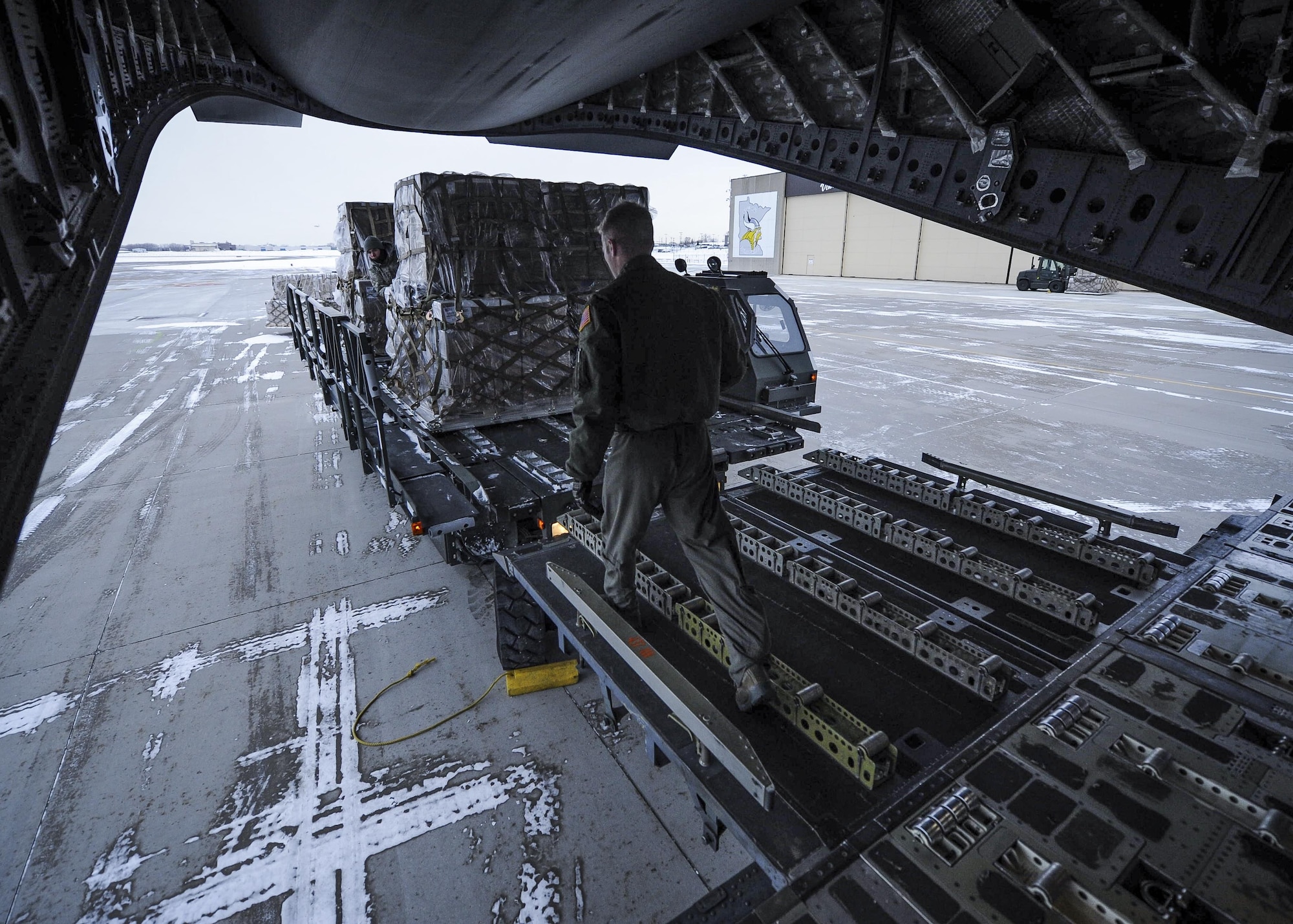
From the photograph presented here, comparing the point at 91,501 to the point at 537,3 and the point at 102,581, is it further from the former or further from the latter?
the point at 537,3

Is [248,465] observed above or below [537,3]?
below

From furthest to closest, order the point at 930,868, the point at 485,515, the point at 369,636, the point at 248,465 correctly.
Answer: the point at 248,465 < the point at 369,636 < the point at 485,515 < the point at 930,868

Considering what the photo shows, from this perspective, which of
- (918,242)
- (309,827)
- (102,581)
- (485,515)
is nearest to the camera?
(309,827)

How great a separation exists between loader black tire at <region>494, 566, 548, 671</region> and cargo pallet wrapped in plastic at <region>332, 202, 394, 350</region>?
4899 mm

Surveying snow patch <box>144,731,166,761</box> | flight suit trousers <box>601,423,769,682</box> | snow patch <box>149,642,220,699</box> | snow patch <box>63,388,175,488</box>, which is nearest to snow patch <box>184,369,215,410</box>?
snow patch <box>63,388,175,488</box>

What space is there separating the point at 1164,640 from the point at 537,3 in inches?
157

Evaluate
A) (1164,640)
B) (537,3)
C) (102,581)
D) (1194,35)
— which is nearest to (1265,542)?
(1164,640)

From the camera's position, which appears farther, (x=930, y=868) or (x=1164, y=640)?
(x=1164, y=640)

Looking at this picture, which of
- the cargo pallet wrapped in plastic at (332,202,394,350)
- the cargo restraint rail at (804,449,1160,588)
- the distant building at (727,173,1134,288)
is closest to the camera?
the cargo restraint rail at (804,449,1160,588)

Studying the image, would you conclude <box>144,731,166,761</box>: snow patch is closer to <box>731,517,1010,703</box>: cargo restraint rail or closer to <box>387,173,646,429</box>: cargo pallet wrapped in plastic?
<box>387,173,646,429</box>: cargo pallet wrapped in plastic

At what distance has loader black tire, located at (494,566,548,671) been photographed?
382cm

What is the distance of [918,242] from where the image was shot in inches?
1446

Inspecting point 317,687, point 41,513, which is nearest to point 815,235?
point 41,513

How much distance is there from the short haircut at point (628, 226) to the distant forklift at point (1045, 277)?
30.9 m
